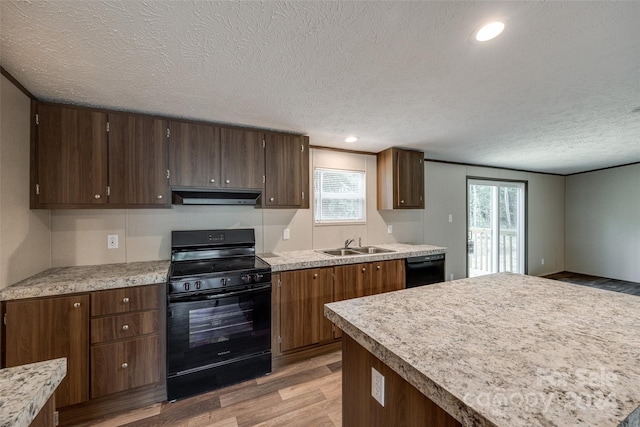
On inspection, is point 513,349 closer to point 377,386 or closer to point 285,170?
point 377,386

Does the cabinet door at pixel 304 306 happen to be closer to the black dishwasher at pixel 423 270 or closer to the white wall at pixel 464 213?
the black dishwasher at pixel 423 270

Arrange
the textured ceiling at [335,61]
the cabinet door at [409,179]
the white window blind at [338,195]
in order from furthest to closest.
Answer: the cabinet door at [409,179] → the white window blind at [338,195] → the textured ceiling at [335,61]

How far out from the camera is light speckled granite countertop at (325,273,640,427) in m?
0.62

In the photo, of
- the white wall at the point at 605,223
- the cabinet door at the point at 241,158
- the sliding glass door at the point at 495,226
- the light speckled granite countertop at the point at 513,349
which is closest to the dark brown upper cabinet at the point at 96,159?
the cabinet door at the point at 241,158

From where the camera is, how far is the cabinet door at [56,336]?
1.66 metres

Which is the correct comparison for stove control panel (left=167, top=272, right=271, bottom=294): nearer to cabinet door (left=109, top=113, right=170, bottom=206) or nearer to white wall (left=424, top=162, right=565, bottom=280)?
cabinet door (left=109, top=113, right=170, bottom=206)

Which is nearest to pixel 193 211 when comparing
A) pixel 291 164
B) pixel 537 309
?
pixel 291 164

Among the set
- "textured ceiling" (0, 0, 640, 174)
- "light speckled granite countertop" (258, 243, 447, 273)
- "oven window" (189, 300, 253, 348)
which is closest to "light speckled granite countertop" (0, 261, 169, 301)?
"oven window" (189, 300, 253, 348)

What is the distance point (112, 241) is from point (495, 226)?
19.8 feet

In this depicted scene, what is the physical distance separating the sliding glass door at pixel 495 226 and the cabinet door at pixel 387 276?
93.7 inches

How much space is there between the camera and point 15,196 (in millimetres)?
1797

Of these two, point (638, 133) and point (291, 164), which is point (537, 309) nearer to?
point (291, 164)

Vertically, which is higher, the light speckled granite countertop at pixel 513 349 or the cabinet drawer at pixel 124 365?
the light speckled granite countertop at pixel 513 349

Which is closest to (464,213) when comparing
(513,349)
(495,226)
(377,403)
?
(495,226)
